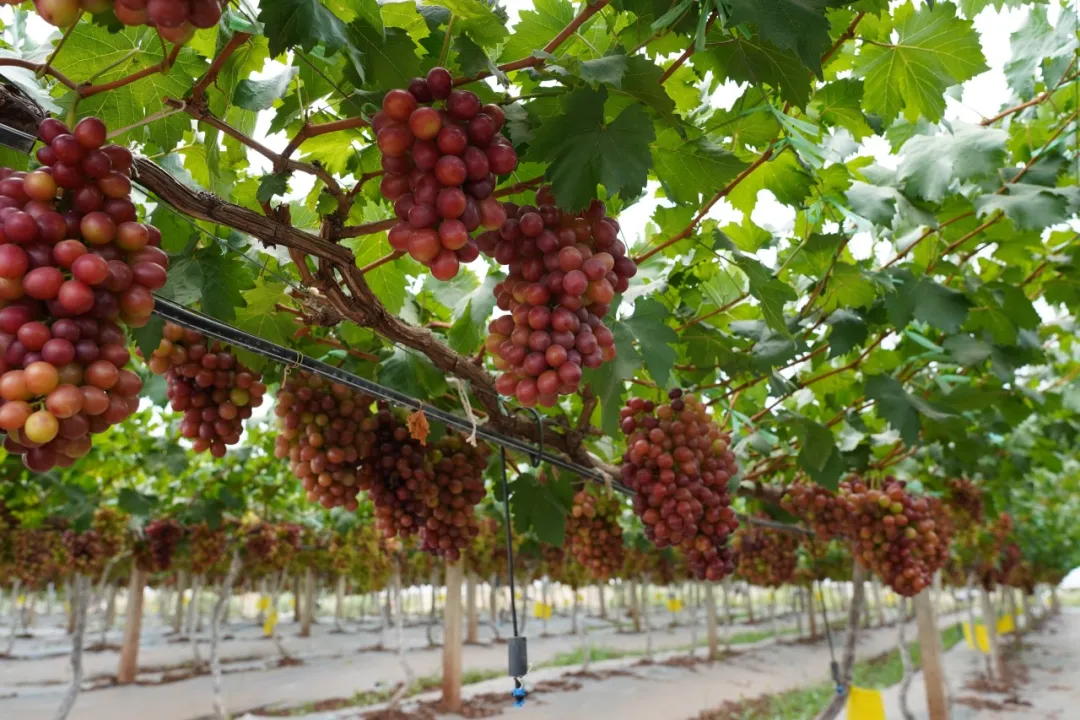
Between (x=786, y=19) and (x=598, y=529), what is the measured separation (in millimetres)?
3711

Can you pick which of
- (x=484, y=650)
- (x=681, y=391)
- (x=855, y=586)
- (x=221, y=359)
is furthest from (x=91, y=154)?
(x=484, y=650)

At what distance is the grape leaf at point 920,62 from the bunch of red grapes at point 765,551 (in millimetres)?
5118

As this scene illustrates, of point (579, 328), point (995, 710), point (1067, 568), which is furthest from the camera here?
point (1067, 568)

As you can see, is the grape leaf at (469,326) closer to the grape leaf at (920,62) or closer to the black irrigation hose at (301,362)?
the black irrigation hose at (301,362)

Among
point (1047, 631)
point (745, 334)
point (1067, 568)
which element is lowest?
point (1047, 631)

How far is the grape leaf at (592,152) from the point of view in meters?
1.26

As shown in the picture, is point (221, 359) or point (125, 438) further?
point (125, 438)

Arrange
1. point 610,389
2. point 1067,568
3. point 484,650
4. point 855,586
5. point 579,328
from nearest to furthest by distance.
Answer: point 579,328 → point 610,389 → point 855,586 → point 484,650 → point 1067,568

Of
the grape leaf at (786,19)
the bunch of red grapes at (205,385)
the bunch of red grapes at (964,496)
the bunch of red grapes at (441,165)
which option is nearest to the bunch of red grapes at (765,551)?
the bunch of red grapes at (964,496)

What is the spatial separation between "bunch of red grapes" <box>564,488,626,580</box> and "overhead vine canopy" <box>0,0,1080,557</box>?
0.48m

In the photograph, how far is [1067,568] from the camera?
23312 mm

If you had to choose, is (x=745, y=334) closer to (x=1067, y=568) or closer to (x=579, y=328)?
(x=579, y=328)

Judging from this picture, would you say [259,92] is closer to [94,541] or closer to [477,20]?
[477,20]

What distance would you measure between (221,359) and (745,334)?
1910mm
